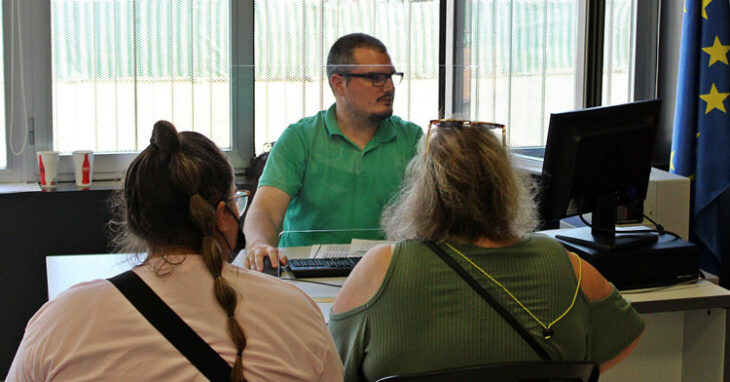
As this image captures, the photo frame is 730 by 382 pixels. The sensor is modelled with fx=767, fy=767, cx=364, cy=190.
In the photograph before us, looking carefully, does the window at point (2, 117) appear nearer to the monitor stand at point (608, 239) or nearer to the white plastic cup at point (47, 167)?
the white plastic cup at point (47, 167)

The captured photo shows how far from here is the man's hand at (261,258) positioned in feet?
6.79

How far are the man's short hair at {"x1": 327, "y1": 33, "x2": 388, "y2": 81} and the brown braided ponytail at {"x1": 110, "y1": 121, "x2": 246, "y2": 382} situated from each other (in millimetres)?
1300

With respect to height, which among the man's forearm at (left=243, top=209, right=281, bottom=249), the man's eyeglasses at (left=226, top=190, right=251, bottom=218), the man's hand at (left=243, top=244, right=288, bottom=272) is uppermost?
the man's eyeglasses at (left=226, top=190, right=251, bottom=218)

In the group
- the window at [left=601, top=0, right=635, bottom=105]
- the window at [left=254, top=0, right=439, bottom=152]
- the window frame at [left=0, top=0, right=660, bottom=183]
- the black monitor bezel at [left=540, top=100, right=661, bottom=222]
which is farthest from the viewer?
the window at [left=601, top=0, right=635, bottom=105]

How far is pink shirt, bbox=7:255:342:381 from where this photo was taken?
3.51 ft

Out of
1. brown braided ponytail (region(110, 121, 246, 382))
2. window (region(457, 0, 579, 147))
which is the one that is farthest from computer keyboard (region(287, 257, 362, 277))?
window (region(457, 0, 579, 147))

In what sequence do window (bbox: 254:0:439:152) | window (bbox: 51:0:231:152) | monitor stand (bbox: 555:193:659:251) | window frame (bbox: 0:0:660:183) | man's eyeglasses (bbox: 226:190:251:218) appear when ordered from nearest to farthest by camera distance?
1. man's eyeglasses (bbox: 226:190:251:218)
2. monitor stand (bbox: 555:193:659:251)
3. window (bbox: 254:0:439:152)
4. window frame (bbox: 0:0:660:183)
5. window (bbox: 51:0:231:152)

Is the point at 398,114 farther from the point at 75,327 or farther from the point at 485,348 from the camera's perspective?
the point at 75,327

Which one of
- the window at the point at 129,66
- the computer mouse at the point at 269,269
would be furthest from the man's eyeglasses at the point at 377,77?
the window at the point at 129,66

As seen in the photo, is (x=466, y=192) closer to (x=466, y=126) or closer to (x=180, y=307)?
(x=466, y=126)

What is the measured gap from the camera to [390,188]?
2443mm

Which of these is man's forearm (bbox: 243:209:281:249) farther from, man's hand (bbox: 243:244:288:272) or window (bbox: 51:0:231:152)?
window (bbox: 51:0:231:152)

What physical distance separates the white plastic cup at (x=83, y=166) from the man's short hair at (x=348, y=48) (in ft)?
3.97

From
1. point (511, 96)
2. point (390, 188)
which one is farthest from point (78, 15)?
point (511, 96)
